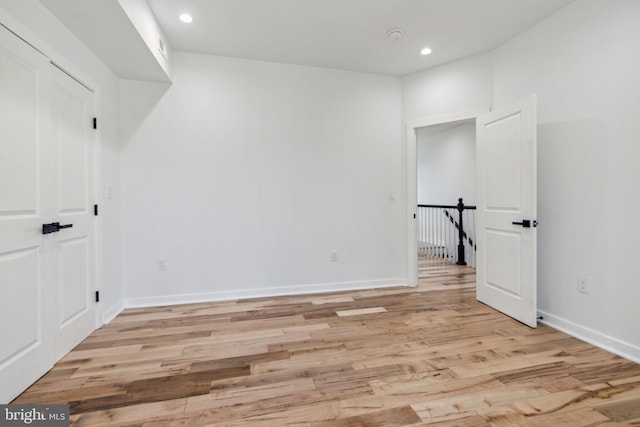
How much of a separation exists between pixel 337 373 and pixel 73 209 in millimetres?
2307

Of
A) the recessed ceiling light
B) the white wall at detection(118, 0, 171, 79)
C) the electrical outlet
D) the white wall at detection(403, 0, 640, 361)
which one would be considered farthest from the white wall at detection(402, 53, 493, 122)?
the white wall at detection(118, 0, 171, 79)

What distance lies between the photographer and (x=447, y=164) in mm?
6574

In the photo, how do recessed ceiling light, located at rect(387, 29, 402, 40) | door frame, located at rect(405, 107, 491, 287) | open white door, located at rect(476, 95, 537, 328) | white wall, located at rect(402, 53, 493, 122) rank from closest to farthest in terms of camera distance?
open white door, located at rect(476, 95, 537, 328) < recessed ceiling light, located at rect(387, 29, 402, 40) < white wall, located at rect(402, 53, 493, 122) < door frame, located at rect(405, 107, 491, 287)

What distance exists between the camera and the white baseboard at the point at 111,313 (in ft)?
8.70

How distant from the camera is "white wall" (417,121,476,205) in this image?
5.88m

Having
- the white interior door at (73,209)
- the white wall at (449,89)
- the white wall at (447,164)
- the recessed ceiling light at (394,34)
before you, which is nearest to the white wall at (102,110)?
the white interior door at (73,209)

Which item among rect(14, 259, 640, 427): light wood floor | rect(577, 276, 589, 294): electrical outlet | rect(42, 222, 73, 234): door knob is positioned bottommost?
rect(14, 259, 640, 427): light wood floor

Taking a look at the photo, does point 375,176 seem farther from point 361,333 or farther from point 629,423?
point 629,423

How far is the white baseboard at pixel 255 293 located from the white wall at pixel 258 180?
0.02 m

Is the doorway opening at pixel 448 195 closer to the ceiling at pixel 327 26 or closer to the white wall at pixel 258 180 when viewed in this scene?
the white wall at pixel 258 180

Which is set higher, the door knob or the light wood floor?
the door knob

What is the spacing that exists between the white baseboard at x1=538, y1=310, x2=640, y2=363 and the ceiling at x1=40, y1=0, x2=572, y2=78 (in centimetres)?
263

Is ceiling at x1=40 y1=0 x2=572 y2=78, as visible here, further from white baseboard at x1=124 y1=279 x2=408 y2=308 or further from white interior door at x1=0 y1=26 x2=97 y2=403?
white baseboard at x1=124 y1=279 x2=408 y2=308

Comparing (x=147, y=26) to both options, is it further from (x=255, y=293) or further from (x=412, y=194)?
(x=412, y=194)
